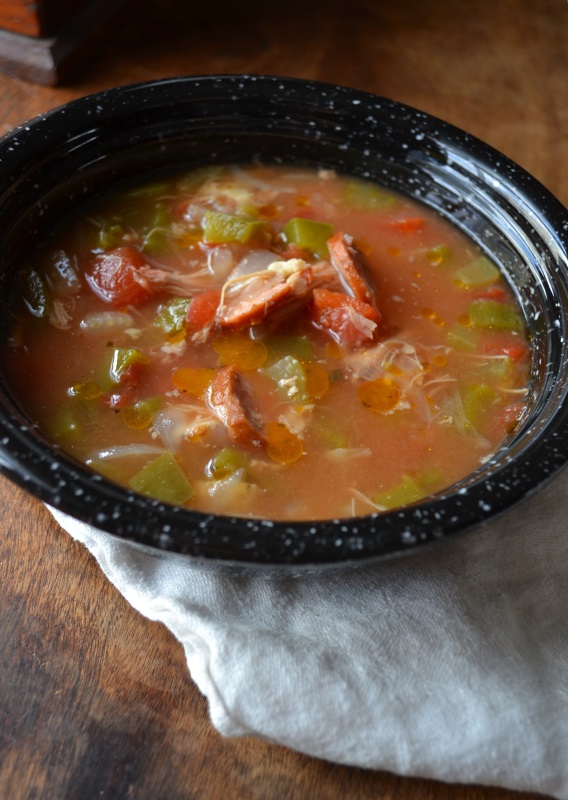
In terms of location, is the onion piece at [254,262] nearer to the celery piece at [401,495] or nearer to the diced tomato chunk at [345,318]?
the diced tomato chunk at [345,318]

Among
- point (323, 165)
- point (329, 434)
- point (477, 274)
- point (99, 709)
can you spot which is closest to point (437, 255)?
point (477, 274)

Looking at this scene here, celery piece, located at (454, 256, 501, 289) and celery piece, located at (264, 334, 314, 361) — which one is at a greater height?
celery piece, located at (454, 256, 501, 289)

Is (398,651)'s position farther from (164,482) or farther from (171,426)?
(171,426)

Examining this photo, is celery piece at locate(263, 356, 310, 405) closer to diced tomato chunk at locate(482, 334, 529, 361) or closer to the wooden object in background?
diced tomato chunk at locate(482, 334, 529, 361)

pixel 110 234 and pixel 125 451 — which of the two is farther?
pixel 110 234

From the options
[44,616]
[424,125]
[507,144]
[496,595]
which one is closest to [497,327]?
[424,125]

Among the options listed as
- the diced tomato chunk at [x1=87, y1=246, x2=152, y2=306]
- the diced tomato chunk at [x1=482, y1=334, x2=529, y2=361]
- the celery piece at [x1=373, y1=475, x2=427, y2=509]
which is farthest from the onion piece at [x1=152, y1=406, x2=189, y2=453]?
the diced tomato chunk at [x1=482, y1=334, x2=529, y2=361]
